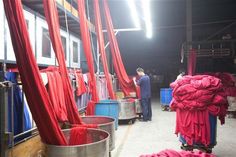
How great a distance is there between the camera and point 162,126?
600 centimetres

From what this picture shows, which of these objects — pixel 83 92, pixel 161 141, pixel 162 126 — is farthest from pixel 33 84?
pixel 162 126

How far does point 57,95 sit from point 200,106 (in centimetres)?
199

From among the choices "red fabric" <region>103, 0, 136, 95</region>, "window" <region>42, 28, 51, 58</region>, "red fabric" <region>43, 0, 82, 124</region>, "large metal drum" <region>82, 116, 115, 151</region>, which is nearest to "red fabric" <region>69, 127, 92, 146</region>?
"red fabric" <region>43, 0, 82, 124</region>

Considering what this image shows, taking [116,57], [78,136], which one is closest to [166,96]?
[116,57]

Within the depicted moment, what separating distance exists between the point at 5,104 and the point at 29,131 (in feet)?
2.61

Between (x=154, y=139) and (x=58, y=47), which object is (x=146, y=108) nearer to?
(x=154, y=139)

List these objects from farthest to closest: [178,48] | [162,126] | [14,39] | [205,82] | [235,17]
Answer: [178,48] < [235,17] < [162,126] < [205,82] < [14,39]

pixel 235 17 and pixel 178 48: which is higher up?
pixel 235 17

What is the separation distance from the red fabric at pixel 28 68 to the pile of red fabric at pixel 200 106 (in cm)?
217

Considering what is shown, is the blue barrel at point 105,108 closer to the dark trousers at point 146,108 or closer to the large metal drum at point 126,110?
the large metal drum at point 126,110

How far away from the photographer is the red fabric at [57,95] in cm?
302

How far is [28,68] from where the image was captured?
5.88 ft

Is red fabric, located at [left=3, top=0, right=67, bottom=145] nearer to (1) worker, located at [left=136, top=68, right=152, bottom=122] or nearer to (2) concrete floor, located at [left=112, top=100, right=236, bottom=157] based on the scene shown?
(2) concrete floor, located at [left=112, top=100, right=236, bottom=157]

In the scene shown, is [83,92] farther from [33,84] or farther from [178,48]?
[178,48]
